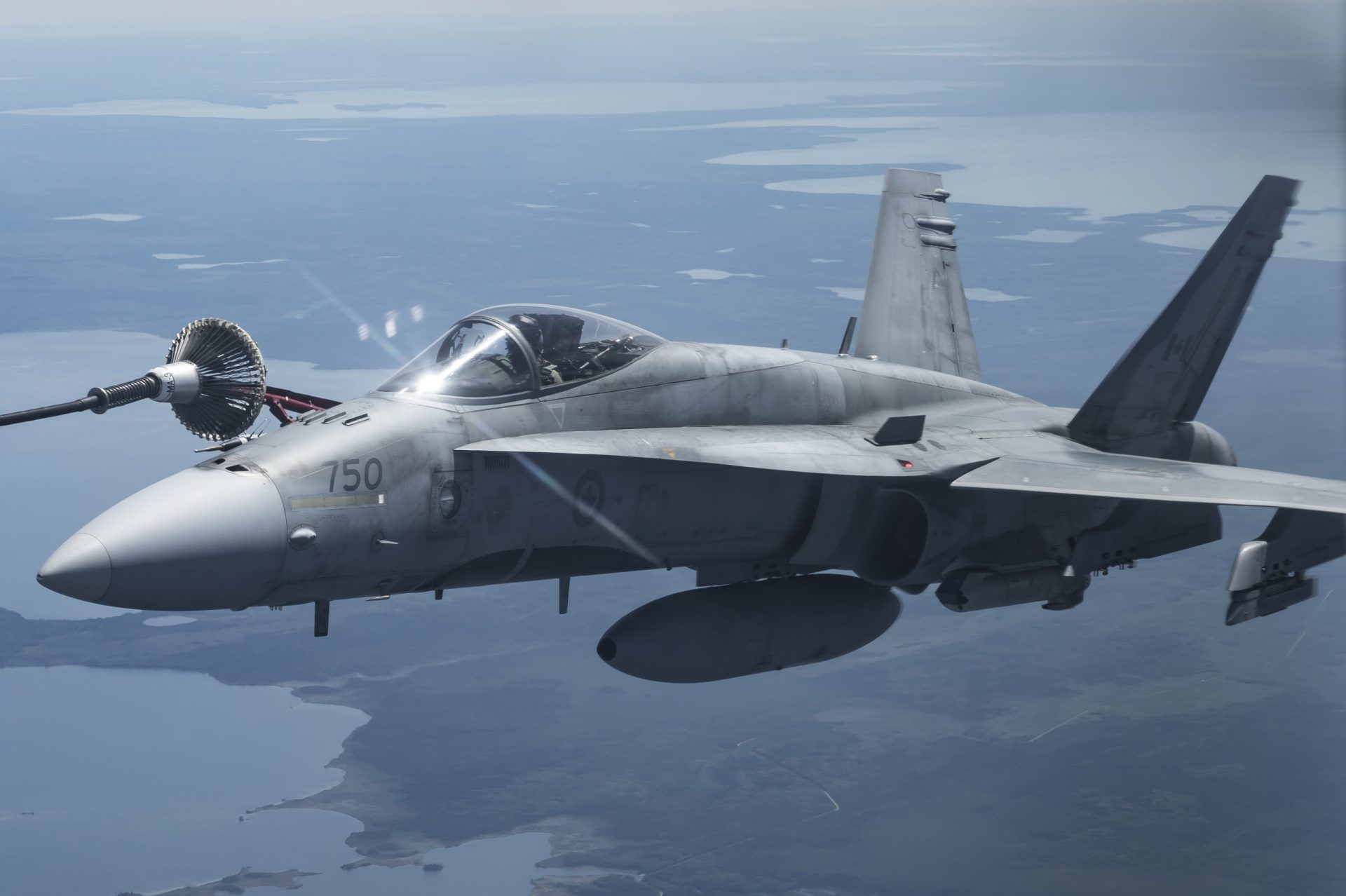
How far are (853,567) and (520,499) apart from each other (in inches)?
196

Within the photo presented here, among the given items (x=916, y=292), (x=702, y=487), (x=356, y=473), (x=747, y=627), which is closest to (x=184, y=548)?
(x=356, y=473)

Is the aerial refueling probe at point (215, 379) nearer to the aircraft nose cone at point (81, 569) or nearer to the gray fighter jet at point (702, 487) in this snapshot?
the gray fighter jet at point (702, 487)

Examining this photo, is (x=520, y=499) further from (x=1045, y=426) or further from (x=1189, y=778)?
(x=1189, y=778)

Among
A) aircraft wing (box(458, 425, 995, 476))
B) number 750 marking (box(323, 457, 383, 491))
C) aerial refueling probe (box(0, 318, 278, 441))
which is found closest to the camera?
number 750 marking (box(323, 457, 383, 491))

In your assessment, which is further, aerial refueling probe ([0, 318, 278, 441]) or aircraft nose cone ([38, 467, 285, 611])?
aerial refueling probe ([0, 318, 278, 441])

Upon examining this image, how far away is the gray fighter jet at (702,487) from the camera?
1188 centimetres

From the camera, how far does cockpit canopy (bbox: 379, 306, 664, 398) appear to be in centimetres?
1334

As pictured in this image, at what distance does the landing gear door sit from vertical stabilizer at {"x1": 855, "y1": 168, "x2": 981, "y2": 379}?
1129 centimetres

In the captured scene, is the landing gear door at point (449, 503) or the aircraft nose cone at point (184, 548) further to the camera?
the landing gear door at point (449, 503)

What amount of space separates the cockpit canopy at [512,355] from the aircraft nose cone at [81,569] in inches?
137

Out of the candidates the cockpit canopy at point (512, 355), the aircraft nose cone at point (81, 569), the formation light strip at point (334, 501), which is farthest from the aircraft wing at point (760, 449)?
the aircraft nose cone at point (81, 569)

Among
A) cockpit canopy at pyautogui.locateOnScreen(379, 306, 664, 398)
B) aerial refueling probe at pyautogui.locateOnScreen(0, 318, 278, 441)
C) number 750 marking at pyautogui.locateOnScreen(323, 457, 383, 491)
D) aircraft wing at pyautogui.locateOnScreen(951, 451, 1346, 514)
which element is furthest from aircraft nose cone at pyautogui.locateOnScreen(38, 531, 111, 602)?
aircraft wing at pyautogui.locateOnScreen(951, 451, 1346, 514)

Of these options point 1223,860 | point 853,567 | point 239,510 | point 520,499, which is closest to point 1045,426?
point 853,567

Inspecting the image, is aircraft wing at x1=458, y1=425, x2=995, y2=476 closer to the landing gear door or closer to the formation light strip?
the landing gear door
